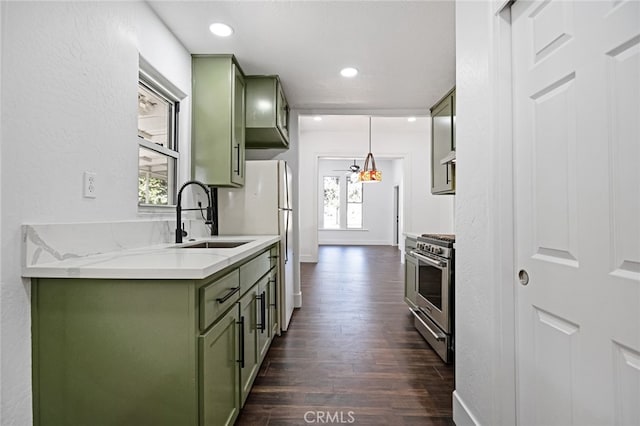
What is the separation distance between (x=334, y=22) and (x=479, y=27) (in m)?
1.05

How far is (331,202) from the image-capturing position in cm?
1138

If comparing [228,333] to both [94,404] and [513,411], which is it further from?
[513,411]

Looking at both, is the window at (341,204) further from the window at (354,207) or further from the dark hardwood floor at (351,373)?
the dark hardwood floor at (351,373)

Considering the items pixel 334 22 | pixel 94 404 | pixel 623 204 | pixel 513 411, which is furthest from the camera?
pixel 334 22

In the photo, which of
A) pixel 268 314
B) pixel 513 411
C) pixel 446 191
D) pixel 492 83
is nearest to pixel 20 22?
pixel 492 83

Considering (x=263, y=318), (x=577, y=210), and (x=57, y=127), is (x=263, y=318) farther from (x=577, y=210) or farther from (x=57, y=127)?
(x=577, y=210)

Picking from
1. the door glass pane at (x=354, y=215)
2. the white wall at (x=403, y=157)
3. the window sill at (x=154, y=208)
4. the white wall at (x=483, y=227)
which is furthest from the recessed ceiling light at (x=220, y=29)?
the door glass pane at (x=354, y=215)

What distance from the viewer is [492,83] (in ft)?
4.59

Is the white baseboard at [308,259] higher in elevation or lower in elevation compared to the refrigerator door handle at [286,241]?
lower

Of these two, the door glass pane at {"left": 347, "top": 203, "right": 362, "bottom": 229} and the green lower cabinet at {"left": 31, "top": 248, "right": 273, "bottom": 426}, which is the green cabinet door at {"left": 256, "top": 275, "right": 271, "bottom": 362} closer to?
the green lower cabinet at {"left": 31, "top": 248, "right": 273, "bottom": 426}

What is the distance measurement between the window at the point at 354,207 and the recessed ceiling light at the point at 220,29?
908cm

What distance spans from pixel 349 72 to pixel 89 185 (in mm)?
2309

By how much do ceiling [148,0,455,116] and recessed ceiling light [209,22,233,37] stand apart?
4cm

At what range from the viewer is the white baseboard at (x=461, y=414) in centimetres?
158
